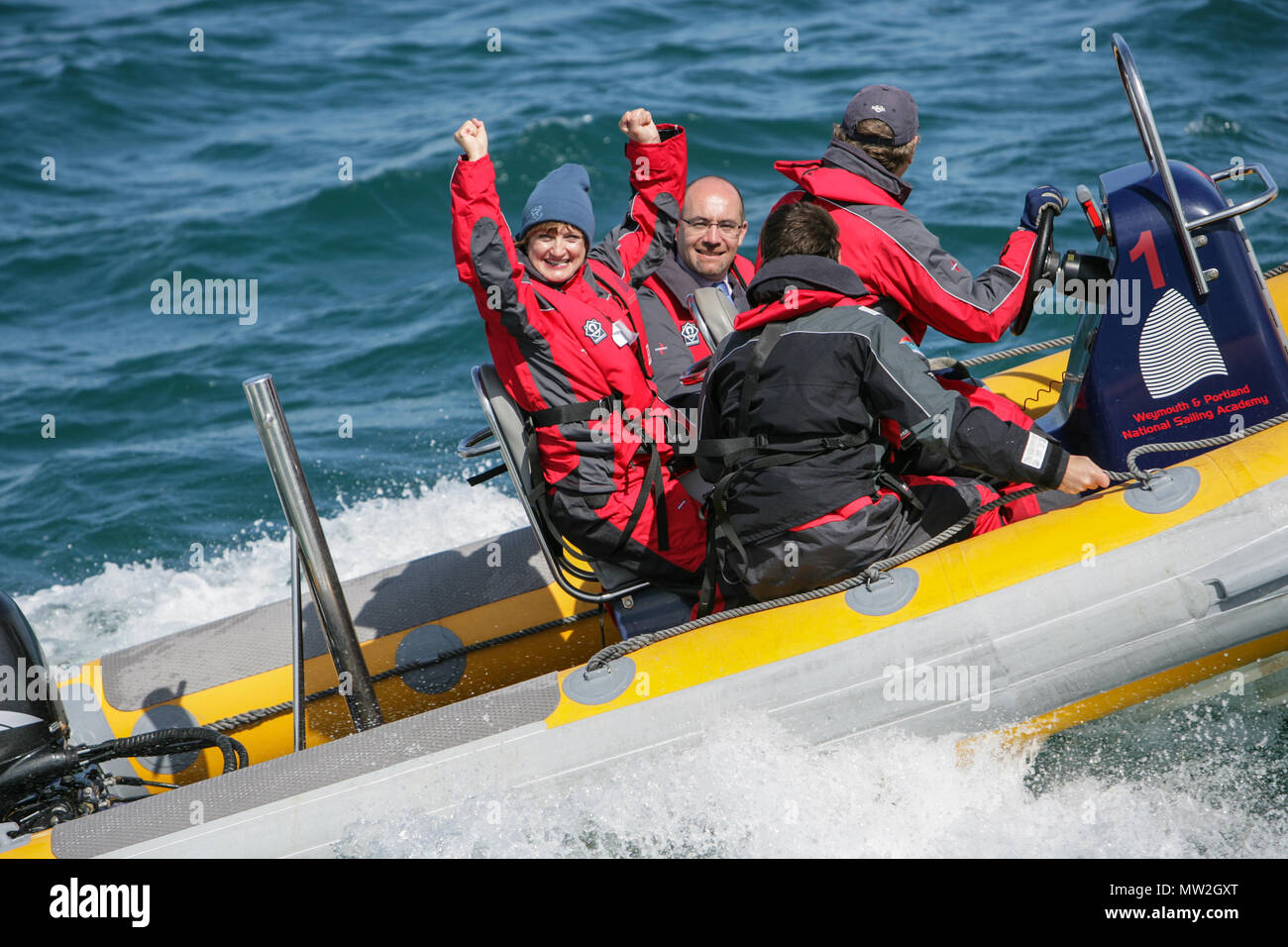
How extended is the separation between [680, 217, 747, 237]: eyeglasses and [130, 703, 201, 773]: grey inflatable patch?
85.2 inches

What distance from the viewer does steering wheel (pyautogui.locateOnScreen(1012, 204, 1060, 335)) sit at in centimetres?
305

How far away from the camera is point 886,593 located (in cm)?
299

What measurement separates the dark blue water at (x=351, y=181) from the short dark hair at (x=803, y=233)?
111 inches

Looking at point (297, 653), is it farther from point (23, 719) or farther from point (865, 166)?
point (865, 166)

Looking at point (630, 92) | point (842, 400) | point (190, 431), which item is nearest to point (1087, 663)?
point (842, 400)

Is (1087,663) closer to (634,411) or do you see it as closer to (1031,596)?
(1031,596)

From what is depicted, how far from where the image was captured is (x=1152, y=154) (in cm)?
302

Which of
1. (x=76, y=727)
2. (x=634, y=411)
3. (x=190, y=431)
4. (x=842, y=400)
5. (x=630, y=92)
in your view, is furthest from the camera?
(x=630, y=92)

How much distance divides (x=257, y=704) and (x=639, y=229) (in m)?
1.91

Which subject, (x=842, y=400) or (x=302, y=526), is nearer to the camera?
(x=842, y=400)
